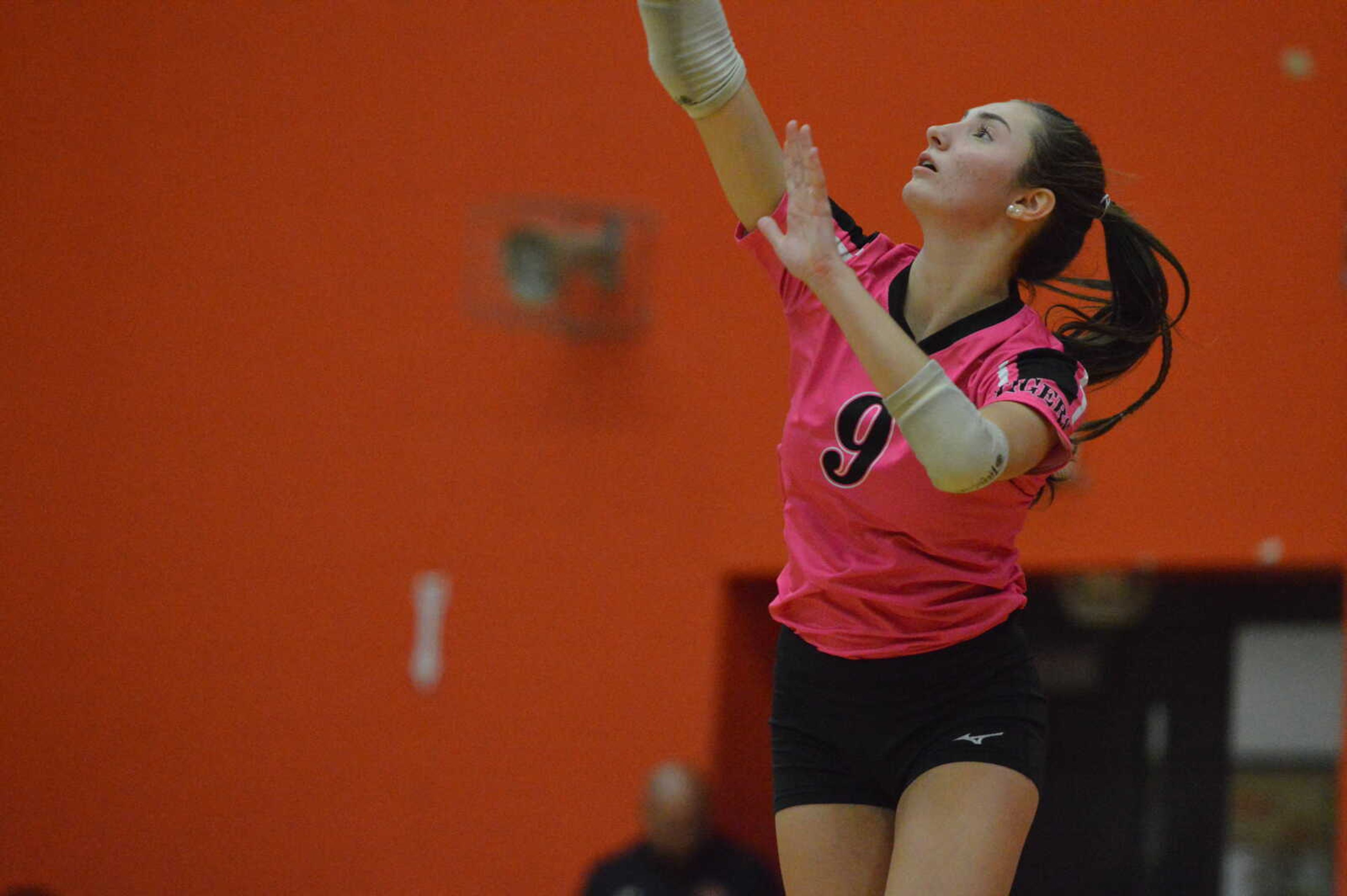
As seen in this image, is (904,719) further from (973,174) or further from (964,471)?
(973,174)

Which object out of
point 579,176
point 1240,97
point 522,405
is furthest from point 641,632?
point 1240,97

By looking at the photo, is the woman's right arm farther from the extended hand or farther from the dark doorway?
the dark doorway

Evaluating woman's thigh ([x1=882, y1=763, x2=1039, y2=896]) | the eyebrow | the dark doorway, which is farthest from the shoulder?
the dark doorway

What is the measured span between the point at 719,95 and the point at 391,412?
13.0 ft

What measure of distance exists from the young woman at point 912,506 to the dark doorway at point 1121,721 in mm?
3187

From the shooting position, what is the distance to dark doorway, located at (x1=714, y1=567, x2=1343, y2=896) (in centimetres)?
546

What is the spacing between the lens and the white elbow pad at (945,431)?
1.89 metres

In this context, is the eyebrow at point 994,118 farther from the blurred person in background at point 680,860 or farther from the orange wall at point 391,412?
the blurred person in background at point 680,860

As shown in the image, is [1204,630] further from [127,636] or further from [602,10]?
[127,636]

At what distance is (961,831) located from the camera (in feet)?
6.89

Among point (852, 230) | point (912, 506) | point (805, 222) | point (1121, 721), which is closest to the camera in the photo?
point (805, 222)

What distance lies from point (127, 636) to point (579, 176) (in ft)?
7.90

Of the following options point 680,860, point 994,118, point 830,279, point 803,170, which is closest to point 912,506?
point 830,279

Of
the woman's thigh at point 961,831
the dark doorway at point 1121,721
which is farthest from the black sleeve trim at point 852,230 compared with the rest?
the dark doorway at point 1121,721
